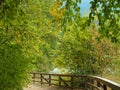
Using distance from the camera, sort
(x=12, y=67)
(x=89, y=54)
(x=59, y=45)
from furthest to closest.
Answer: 1. (x=59, y=45)
2. (x=89, y=54)
3. (x=12, y=67)

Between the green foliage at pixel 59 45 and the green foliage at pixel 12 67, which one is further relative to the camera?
the green foliage at pixel 12 67

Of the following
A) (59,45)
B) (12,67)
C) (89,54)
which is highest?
(59,45)

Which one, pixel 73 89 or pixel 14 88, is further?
pixel 73 89

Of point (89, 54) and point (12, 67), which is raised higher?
point (89, 54)

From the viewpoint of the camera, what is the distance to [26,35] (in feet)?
43.9

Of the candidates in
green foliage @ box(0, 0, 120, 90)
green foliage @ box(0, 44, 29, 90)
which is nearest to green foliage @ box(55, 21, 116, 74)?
green foliage @ box(0, 0, 120, 90)

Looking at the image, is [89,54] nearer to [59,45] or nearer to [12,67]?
[59,45]

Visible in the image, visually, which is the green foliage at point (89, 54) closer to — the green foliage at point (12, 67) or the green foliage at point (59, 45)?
the green foliage at point (59, 45)

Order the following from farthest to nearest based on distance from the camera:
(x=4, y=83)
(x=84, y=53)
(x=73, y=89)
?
1. (x=84, y=53)
2. (x=73, y=89)
3. (x=4, y=83)

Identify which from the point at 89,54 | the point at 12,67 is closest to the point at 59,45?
the point at 89,54

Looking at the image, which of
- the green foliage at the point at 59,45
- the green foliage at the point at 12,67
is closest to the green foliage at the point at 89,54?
the green foliage at the point at 59,45

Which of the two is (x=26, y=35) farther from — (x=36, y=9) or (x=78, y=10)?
(x=78, y=10)

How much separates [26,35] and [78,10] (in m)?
6.24

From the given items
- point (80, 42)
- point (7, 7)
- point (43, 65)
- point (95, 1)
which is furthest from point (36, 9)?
point (43, 65)
